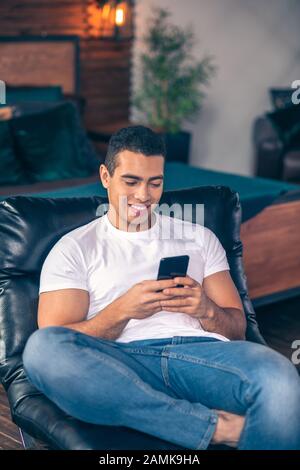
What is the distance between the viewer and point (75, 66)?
5500 millimetres

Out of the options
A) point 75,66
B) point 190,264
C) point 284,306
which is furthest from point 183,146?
point 190,264

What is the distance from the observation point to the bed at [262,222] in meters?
3.71

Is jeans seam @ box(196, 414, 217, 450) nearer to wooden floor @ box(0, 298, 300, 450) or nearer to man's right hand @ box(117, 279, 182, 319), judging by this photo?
man's right hand @ box(117, 279, 182, 319)

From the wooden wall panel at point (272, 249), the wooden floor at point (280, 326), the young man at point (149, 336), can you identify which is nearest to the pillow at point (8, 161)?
the wooden wall panel at point (272, 249)

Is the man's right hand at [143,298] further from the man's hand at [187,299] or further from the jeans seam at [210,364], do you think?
the jeans seam at [210,364]

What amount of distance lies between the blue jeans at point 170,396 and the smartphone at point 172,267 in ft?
0.82

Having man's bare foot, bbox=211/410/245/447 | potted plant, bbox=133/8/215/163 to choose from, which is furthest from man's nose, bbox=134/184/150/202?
potted plant, bbox=133/8/215/163

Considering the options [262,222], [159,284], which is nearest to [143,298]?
[159,284]

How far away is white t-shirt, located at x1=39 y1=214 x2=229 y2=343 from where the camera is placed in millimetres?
2164

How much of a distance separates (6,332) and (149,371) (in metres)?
0.45

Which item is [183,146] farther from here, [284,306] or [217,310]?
[217,310]

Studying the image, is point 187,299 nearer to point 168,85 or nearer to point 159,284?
point 159,284

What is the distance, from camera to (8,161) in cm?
414

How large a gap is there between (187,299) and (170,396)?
265 millimetres
